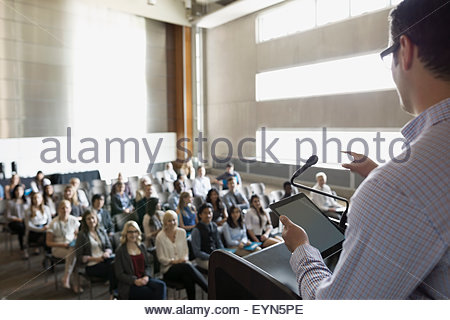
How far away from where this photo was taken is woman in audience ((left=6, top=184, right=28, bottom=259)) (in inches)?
43.4

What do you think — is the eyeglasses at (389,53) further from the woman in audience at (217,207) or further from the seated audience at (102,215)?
the seated audience at (102,215)

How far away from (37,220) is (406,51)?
1748 mm

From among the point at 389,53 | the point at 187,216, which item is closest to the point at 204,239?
the point at 187,216

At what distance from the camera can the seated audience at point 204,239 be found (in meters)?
1.10

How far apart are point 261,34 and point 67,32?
20.5 inches

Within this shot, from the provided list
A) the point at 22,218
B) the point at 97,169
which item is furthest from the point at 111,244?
the point at 22,218

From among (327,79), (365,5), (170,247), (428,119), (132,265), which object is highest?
(365,5)

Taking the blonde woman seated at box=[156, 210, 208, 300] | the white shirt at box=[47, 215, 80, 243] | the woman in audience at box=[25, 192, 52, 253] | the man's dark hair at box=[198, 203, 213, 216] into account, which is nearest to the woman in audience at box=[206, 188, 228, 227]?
the man's dark hair at box=[198, 203, 213, 216]

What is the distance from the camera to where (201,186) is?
890mm

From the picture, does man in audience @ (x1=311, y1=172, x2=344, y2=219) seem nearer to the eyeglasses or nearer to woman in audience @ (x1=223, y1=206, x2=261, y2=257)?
the eyeglasses

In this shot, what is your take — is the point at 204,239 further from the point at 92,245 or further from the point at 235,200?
the point at 92,245

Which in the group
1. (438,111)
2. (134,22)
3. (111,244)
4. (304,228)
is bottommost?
(111,244)

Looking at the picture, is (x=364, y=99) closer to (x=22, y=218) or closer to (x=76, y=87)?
(x=76, y=87)

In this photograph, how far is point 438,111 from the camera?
311 millimetres
